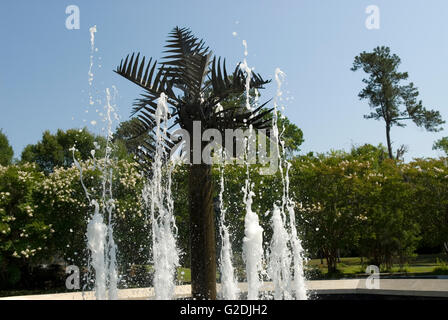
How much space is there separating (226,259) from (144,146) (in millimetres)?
2577

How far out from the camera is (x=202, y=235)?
5285 millimetres

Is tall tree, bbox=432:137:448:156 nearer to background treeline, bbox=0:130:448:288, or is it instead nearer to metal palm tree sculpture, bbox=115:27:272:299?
background treeline, bbox=0:130:448:288

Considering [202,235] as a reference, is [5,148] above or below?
above

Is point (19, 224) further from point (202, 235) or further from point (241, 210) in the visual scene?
point (202, 235)

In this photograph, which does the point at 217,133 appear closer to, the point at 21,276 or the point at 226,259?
the point at 226,259

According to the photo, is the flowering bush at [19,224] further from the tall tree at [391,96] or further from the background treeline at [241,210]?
the tall tree at [391,96]

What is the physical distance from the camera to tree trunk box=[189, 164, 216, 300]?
5.25 metres

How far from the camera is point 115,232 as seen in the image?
15.8 m

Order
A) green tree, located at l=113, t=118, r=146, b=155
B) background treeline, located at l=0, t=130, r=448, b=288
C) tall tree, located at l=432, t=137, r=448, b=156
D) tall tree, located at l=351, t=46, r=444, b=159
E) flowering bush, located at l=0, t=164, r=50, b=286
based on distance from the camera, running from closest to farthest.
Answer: green tree, located at l=113, t=118, r=146, b=155 → flowering bush, located at l=0, t=164, r=50, b=286 → background treeline, located at l=0, t=130, r=448, b=288 → tall tree, located at l=351, t=46, r=444, b=159 → tall tree, located at l=432, t=137, r=448, b=156

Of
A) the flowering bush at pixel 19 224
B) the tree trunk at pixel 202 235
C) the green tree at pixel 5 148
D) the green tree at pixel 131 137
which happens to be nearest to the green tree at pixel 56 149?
the green tree at pixel 5 148

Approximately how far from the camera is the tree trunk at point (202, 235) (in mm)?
5250

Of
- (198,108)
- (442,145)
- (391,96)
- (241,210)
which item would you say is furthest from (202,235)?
(442,145)

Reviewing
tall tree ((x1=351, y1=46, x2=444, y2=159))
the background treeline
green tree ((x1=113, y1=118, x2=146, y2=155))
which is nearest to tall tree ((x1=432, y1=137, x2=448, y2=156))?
tall tree ((x1=351, y1=46, x2=444, y2=159))
